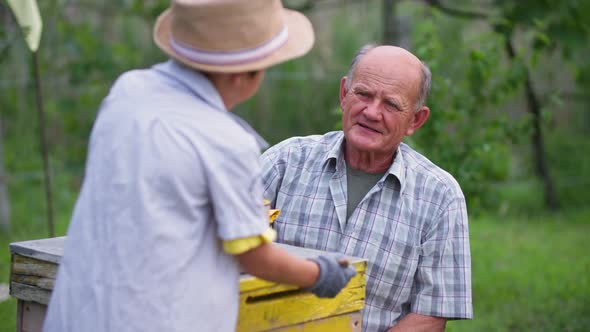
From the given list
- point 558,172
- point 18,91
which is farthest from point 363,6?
point 18,91

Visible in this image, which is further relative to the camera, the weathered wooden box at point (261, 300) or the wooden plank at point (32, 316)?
the wooden plank at point (32, 316)

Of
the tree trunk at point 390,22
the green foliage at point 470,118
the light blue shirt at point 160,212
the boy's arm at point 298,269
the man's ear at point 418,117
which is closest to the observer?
the light blue shirt at point 160,212

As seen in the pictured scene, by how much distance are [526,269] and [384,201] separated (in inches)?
152

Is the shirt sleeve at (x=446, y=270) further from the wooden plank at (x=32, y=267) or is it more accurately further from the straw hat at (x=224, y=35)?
the wooden plank at (x=32, y=267)

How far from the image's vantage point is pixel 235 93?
6.47ft

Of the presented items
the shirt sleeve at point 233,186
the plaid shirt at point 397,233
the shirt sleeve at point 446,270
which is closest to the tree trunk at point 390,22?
the plaid shirt at point 397,233

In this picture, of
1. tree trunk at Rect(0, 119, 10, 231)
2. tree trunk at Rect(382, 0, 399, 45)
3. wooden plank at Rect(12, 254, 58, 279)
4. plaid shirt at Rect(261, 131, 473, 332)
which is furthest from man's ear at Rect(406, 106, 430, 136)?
tree trunk at Rect(0, 119, 10, 231)

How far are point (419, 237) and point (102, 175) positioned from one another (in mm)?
1214

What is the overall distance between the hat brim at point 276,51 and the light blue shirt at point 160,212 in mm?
65

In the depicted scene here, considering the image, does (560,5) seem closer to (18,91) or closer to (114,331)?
(114,331)

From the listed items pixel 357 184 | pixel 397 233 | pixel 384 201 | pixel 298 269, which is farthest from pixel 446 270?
pixel 298 269

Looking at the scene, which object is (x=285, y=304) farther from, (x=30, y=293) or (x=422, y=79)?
(x=422, y=79)

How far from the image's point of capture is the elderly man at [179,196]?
181cm

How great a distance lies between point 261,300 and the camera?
6.99ft
